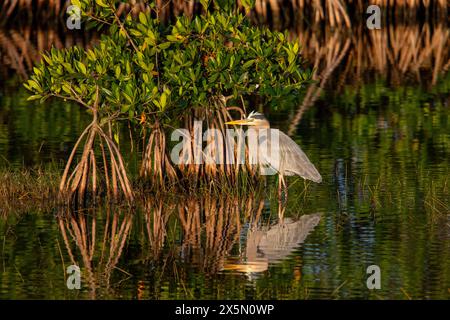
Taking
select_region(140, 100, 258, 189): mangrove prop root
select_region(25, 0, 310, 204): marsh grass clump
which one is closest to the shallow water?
select_region(140, 100, 258, 189): mangrove prop root

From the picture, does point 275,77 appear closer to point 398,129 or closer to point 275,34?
point 275,34

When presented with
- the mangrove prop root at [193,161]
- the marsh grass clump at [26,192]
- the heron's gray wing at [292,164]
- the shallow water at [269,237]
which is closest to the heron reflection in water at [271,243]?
the shallow water at [269,237]

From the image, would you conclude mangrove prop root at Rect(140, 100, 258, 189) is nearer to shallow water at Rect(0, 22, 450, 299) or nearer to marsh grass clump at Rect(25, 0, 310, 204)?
marsh grass clump at Rect(25, 0, 310, 204)

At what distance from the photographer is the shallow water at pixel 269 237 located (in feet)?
37.9

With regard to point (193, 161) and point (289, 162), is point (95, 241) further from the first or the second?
point (289, 162)

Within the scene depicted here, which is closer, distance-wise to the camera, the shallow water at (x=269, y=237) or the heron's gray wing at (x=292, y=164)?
the shallow water at (x=269, y=237)

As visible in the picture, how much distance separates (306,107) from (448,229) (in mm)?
11089

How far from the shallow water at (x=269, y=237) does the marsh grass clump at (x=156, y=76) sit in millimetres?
477

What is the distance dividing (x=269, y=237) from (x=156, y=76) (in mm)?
3003

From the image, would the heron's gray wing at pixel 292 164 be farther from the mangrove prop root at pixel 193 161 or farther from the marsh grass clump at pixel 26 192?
the marsh grass clump at pixel 26 192

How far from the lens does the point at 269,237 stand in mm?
13680

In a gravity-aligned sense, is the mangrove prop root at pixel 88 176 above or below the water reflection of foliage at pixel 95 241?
above

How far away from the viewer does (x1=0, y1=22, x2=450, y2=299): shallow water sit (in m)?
11.6

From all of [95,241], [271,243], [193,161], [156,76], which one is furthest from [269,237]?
[156,76]
